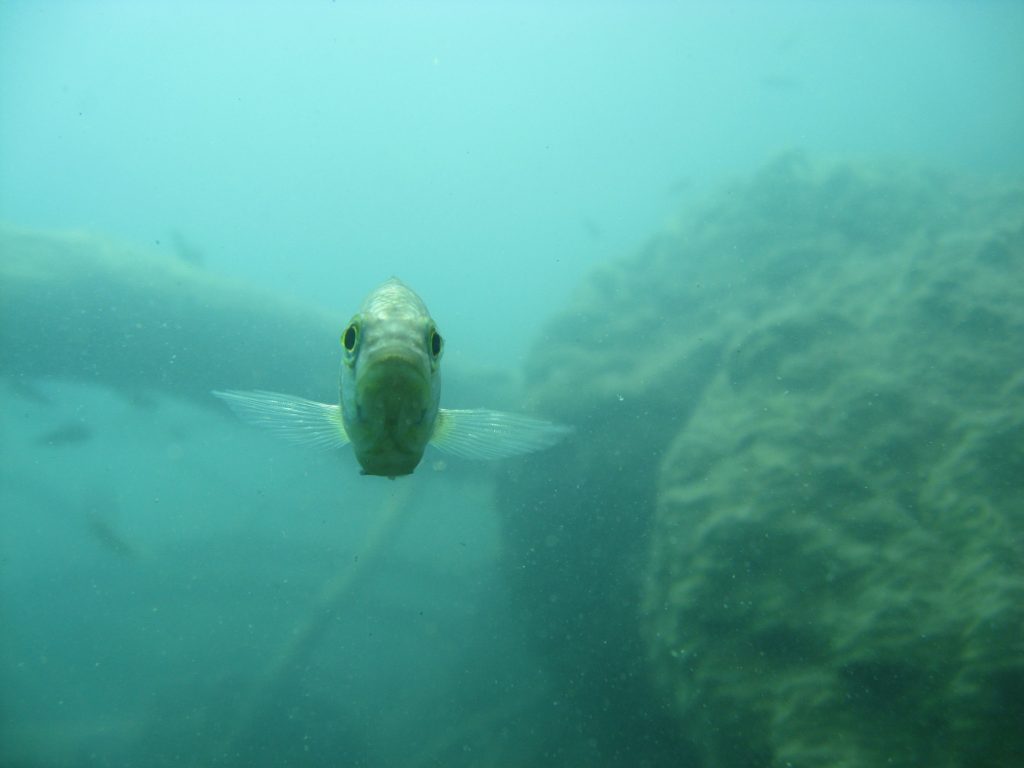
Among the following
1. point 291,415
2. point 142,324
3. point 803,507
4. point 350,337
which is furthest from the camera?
point 142,324

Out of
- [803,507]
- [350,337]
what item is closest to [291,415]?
[350,337]

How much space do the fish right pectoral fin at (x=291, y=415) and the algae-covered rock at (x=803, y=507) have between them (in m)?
4.50

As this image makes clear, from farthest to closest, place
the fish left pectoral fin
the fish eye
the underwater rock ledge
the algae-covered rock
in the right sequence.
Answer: the underwater rock ledge → the algae-covered rock → the fish left pectoral fin → the fish eye

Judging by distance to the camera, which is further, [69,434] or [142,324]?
[69,434]

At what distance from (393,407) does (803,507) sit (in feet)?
16.6

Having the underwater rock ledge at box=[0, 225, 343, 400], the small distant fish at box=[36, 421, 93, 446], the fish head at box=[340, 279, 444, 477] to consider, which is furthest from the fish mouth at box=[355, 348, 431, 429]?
the small distant fish at box=[36, 421, 93, 446]

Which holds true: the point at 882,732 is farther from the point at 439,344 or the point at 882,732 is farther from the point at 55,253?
the point at 55,253

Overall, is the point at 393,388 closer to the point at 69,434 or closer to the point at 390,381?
the point at 390,381

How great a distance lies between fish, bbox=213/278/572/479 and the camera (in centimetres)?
177

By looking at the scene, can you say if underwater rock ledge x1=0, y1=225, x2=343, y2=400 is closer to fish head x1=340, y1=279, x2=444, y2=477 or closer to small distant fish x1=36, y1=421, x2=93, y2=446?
small distant fish x1=36, y1=421, x2=93, y2=446

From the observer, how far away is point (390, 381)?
175 centimetres

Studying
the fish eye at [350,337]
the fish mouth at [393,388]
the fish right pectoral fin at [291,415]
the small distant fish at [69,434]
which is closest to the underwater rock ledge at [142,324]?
the small distant fish at [69,434]

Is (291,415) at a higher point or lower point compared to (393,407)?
lower

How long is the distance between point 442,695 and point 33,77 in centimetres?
15733
